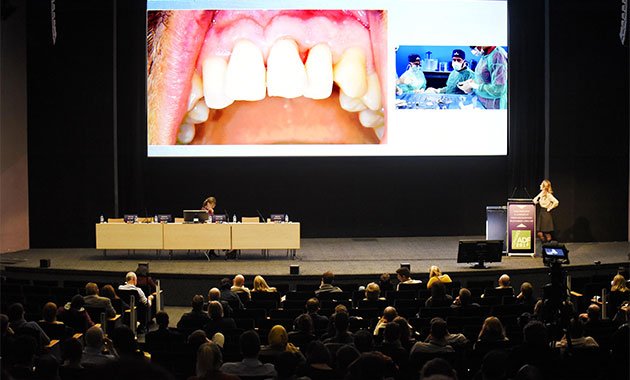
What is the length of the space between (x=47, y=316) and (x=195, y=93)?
865 cm

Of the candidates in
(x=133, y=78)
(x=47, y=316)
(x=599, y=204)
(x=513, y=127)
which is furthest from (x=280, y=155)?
(x=47, y=316)

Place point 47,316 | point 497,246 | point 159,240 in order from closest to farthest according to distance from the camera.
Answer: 1. point 47,316
2. point 497,246
3. point 159,240

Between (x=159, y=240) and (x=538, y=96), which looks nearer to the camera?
(x=159, y=240)

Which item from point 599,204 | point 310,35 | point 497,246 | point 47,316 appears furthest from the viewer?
point 599,204

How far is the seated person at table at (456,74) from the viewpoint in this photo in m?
16.4

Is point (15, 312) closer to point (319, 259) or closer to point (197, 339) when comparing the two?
point (197, 339)

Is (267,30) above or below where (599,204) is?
above

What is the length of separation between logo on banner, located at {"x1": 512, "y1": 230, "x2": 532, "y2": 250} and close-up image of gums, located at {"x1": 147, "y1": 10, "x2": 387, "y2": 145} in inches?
127

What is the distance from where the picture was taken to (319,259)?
14398mm

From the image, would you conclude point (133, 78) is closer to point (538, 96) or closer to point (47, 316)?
point (538, 96)

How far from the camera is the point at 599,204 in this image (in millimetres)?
17375

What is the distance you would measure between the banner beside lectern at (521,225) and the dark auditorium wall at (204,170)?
2.71 metres

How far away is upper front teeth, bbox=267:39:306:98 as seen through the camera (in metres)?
16.2

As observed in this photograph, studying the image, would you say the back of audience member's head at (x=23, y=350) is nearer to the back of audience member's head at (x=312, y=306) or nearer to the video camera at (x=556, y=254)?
the back of audience member's head at (x=312, y=306)
